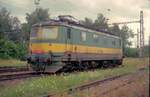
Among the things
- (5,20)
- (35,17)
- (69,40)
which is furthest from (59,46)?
(35,17)

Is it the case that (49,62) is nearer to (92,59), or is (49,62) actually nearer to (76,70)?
(76,70)

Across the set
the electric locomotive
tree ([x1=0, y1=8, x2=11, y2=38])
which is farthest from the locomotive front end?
tree ([x1=0, y1=8, x2=11, y2=38])

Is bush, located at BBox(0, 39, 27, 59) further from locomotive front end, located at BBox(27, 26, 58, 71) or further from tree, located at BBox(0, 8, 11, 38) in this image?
tree, located at BBox(0, 8, 11, 38)

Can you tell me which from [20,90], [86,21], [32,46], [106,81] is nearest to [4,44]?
[32,46]

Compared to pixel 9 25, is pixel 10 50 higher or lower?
lower

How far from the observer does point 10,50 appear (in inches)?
1670

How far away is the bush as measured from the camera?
41194mm

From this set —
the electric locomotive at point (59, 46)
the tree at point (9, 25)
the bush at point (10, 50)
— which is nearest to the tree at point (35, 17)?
the tree at point (9, 25)

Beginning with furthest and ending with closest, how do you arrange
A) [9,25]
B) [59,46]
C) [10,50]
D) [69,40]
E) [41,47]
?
[9,25]
[10,50]
[69,40]
[41,47]
[59,46]

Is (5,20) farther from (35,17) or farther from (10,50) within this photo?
(10,50)

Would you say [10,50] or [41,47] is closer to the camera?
[41,47]

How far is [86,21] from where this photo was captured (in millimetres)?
91438

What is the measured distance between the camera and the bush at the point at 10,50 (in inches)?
1622

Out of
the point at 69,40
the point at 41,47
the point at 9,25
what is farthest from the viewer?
the point at 9,25
